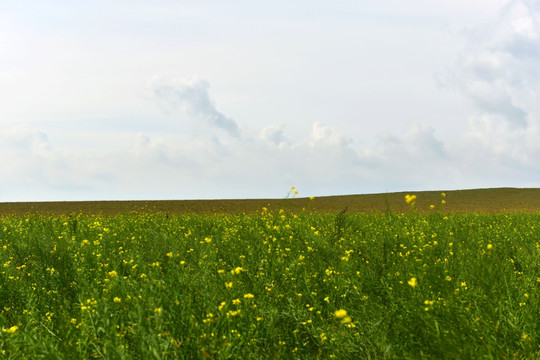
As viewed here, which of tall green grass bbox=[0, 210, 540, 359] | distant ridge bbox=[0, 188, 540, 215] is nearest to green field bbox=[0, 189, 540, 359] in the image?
tall green grass bbox=[0, 210, 540, 359]

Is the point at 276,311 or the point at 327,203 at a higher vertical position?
the point at 327,203

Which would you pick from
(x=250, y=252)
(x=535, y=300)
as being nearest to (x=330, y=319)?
(x=535, y=300)

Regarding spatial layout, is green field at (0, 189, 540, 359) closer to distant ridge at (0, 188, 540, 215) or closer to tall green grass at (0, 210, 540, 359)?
tall green grass at (0, 210, 540, 359)

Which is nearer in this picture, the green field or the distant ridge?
the green field

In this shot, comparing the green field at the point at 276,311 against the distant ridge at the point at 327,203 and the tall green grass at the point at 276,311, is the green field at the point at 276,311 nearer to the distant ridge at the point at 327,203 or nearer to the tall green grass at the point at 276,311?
the tall green grass at the point at 276,311

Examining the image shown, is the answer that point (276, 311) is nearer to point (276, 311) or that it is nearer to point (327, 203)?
point (276, 311)

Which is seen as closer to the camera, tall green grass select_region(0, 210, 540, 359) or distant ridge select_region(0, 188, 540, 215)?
tall green grass select_region(0, 210, 540, 359)

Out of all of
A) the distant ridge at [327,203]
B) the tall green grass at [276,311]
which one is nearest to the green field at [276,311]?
the tall green grass at [276,311]

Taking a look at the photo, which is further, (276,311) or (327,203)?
(327,203)

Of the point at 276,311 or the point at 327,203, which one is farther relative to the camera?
the point at 327,203

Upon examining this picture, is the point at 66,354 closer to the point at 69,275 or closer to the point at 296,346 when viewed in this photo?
the point at 296,346

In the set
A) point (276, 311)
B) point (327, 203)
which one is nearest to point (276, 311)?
point (276, 311)

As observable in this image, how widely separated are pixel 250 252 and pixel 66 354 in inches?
113

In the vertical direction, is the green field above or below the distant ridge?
below
